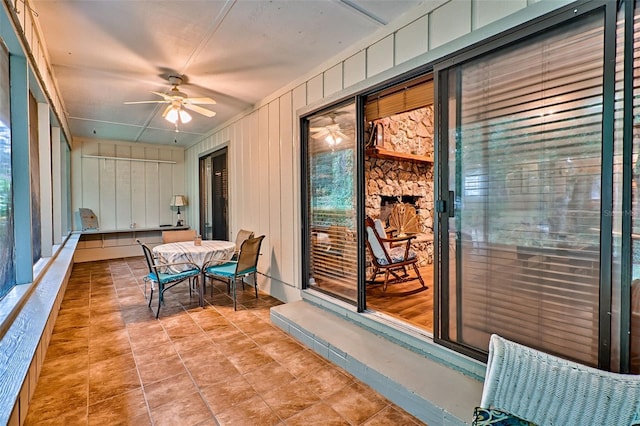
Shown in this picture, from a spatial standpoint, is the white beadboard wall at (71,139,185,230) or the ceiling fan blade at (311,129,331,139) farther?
the white beadboard wall at (71,139,185,230)

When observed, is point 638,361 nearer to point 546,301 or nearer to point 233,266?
point 546,301

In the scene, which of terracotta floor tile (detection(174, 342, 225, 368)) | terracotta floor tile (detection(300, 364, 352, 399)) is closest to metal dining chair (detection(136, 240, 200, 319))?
terracotta floor tile (detection(174, 342, 225, 368))

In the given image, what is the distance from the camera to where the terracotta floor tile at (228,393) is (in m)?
1.99

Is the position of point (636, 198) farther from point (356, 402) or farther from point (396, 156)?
point (396, 156)

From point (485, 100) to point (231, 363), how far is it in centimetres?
Result: 269

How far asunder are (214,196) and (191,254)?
263 cm

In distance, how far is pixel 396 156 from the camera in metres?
4.80

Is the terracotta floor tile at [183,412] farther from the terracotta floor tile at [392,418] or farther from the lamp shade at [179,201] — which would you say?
the lamp shade at [179,201]

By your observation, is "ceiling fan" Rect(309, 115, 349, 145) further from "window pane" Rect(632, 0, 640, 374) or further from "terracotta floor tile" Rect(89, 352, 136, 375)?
"terracotta floor tile" Rect(89, 352, 136, 375)

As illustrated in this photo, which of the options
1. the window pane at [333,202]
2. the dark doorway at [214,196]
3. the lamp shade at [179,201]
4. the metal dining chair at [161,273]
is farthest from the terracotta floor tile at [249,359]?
the lamp shade at [179,201]

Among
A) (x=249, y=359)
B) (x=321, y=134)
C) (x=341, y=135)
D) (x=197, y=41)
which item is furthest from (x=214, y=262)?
(x=197, y=41)

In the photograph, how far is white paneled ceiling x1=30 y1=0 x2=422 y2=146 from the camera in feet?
7.45

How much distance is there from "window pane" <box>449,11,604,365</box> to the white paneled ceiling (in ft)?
3.24

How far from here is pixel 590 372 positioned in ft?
4.33
